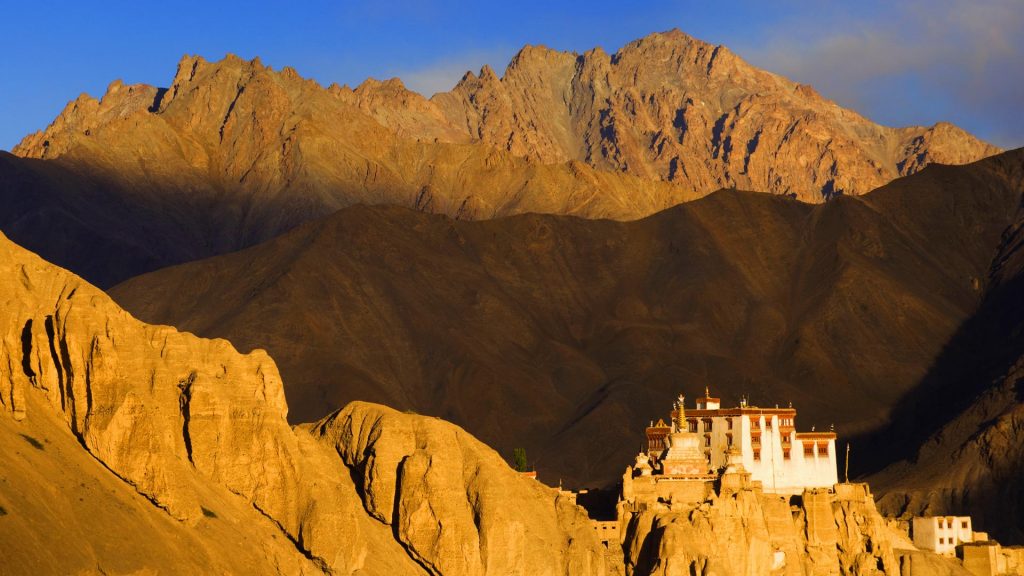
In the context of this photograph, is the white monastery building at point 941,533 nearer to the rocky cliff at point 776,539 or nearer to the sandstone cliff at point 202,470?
the rocky cliff at point 776,539

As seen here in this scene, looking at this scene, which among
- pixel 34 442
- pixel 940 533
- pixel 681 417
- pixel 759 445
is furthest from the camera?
pixel 940 533

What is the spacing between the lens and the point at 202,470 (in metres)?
90.4

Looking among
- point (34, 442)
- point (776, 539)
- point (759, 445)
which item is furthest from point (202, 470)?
point (759, 445)

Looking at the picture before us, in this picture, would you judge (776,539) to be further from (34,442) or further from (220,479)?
(34,442)

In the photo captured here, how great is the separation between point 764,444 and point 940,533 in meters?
17.6

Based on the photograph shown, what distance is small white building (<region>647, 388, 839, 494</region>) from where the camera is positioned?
137500 mm

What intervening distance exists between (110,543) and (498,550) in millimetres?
27996

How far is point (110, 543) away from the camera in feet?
252

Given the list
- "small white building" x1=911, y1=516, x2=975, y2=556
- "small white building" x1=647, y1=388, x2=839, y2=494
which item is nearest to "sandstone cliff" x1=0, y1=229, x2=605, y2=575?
"small white building" x1=647, y1=388, x2=839, y2=494

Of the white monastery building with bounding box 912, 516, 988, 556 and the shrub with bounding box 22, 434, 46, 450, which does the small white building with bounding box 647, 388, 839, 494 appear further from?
the shrub with bounding box 22, 434, 46, 450

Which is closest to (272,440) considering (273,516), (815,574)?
(273,516)

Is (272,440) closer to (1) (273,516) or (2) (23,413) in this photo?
(1) (273,516)

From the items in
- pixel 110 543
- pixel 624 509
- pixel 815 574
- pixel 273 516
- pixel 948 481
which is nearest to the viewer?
pixel 110 543

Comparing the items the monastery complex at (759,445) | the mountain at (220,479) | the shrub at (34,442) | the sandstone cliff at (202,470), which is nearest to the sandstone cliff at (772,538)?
the mountain at (220,479)
